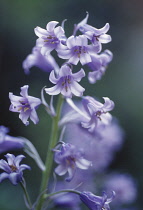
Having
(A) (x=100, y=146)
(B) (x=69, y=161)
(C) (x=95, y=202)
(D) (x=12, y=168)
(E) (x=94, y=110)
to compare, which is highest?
(E) (x=94, y=110)

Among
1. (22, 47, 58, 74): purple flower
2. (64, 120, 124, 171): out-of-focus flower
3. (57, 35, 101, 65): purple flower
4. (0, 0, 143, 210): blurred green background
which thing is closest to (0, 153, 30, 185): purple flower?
(57, 35, 101, 65): purple flower

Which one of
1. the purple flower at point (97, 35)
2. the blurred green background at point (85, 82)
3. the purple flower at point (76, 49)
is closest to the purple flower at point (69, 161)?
the purple flower at point (76, 49)

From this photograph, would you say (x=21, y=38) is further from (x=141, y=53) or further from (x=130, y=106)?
(x=141, y=53)

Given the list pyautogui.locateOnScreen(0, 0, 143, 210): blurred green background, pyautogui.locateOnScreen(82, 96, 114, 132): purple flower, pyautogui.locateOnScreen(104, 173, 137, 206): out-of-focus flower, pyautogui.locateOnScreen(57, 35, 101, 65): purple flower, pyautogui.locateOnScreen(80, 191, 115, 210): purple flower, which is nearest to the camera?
pyautogui.locateOnScreen(57, 35, 101, 65): purple flower

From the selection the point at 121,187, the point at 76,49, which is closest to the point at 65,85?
the point at 76,49

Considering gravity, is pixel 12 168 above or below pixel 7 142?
above

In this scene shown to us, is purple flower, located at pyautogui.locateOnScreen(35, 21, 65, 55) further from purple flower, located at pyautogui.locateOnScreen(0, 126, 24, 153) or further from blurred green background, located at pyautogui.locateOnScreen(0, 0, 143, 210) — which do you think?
blurred green background, located at pyautogui.locateOnScreen(0, 0, 143, 210)

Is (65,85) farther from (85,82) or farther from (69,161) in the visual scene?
(85,82)
